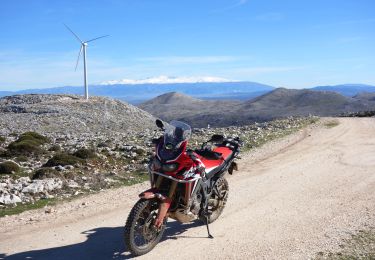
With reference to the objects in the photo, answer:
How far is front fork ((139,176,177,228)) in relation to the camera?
792cm

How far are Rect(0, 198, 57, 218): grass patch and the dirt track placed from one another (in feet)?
1.22

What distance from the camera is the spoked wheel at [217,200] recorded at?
1008 cm

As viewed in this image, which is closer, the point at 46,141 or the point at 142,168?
the point at 142,168

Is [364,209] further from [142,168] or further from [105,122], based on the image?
[105,122]

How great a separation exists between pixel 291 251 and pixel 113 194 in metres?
6.51

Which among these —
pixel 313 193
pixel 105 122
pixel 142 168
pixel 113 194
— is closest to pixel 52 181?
pixel 113 194

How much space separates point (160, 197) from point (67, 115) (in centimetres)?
5072

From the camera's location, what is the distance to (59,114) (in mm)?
56406

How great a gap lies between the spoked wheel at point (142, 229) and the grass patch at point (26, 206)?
15.8ft

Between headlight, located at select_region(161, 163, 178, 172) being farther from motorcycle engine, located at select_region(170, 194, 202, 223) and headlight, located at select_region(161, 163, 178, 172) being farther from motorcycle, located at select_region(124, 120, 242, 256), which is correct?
motorcycle engine, located at select_region(170, 194, 202, 223)

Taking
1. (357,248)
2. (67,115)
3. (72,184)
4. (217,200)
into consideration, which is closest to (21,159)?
(72,184)

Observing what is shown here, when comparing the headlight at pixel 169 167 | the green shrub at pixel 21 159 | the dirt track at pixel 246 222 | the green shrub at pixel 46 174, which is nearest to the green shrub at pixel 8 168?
the green shrub at pixel 46 174

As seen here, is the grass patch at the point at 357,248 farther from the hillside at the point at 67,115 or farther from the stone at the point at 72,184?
the hillside at the point at 67,115

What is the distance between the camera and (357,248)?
8539 mm
